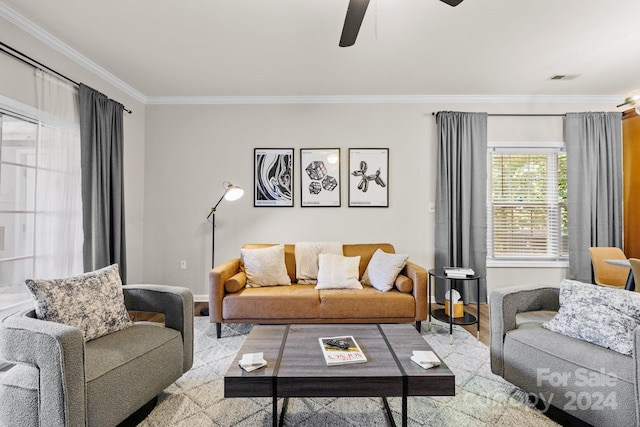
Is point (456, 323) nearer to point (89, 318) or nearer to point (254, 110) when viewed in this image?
point (89, 318)

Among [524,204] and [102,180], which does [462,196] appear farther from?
[102,180]

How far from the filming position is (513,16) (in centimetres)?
232

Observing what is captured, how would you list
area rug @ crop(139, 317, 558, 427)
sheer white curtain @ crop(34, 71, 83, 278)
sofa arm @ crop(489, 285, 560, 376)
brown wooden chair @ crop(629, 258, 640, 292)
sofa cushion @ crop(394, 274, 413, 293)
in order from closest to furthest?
area rug @ crop(139, 317, 558, 427)
sofa arm @ crop(489, 285, 560, 376)
brown wooden chair @ crop(629, 258, 640, 292)
sheer white curtain @ crop(34, 71, 83, 278)
sofa cushion @ crop(394, 274, 413, 293)

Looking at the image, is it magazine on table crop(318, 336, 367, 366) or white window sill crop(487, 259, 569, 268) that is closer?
magazine on table crop(318, 336, 367, 366)

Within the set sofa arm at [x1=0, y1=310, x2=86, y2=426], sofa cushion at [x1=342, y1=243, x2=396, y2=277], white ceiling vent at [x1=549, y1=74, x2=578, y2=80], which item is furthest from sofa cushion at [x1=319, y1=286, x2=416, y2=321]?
white ceiling vent at [x1=549, y1=74, x2=578, y2=80]

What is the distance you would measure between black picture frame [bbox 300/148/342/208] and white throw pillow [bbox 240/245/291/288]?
2.97 feet

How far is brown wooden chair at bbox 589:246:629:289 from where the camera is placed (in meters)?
3.14

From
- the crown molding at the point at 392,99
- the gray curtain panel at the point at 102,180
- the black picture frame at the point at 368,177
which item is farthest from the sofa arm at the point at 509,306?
the gray curtain panel at the point at 102,180

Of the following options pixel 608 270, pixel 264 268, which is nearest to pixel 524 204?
pixel 608 270

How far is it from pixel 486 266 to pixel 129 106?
187 inches

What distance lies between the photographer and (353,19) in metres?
1.74

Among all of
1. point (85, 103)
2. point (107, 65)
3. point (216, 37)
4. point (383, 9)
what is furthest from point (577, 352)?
point (107, 65)

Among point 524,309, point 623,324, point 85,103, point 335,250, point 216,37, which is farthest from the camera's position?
point 335,250

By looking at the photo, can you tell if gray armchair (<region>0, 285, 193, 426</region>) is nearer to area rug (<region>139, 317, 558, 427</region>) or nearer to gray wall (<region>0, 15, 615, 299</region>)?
area rug (<region>139, 317, 558, 427</region>)
